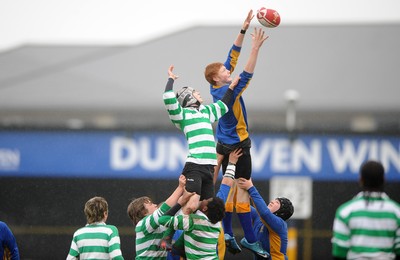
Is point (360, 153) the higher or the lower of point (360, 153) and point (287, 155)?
the higher

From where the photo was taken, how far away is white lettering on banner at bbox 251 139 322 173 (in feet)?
84.1

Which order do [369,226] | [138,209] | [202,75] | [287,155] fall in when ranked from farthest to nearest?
[202,75]
[287,155]
[138,209]
[369,226]

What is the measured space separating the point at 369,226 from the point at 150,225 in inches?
96.0

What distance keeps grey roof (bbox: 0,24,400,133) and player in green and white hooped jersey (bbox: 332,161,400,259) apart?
63.7 feet

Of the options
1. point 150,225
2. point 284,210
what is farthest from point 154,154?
point 150,225

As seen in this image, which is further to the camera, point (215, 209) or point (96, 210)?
point (215, 209)

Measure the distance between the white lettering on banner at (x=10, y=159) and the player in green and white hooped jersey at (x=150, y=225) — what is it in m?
15.7

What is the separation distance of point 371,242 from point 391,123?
1908 centimetres

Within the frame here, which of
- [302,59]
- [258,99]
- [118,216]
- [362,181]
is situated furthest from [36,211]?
[362,181]

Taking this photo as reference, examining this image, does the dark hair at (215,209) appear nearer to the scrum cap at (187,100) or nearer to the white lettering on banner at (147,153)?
the scrum cap at (187,100)

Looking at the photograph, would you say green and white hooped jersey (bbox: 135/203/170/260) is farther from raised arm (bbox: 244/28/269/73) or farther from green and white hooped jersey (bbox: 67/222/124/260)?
raised arm (bbox: 244/28/269/73)

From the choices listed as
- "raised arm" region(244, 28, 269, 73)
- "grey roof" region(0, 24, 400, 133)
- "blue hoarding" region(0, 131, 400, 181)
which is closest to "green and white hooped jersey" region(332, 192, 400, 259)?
"raised arm" region(244, 28, 269, 73)

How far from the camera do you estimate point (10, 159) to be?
2570 centimetres

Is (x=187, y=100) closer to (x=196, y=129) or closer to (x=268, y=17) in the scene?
(x=196, y=129)
